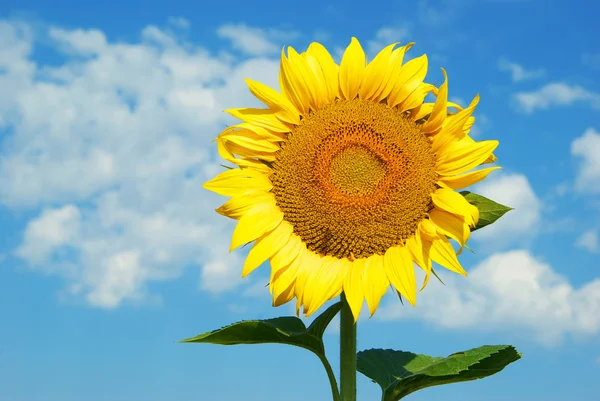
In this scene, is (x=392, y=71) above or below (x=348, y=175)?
above

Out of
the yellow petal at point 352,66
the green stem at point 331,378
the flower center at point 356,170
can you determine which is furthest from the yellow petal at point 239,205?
the green stem at point 331,378

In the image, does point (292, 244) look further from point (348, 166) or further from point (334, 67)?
point (334, 67)

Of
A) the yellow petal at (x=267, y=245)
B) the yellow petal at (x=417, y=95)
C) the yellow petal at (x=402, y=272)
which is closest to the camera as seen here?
the yellow petal at (x=402, y=272)

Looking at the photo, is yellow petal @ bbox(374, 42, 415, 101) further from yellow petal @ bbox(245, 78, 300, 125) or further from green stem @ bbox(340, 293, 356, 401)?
green stem @ bbox(340, 293, 356, 401)

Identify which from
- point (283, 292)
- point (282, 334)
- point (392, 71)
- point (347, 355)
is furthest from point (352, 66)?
point (347, 355)

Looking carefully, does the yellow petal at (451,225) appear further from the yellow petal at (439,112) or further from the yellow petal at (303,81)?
the yellow petal at (303,81)

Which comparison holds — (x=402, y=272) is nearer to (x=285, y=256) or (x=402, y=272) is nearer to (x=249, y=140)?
(x=285, y=256)
